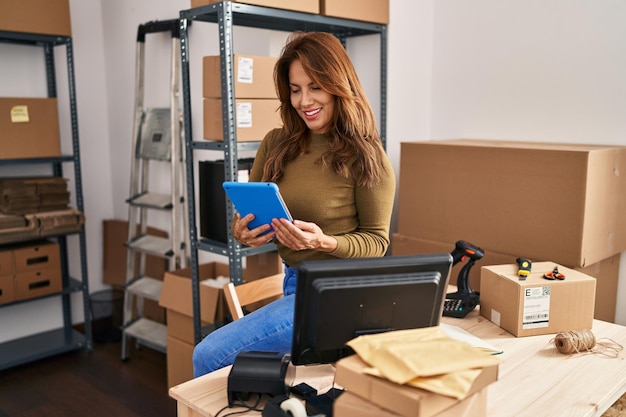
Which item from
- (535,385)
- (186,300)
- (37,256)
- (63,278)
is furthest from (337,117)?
(63,278)

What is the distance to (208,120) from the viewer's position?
2.53 metres

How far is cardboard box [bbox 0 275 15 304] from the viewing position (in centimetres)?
331

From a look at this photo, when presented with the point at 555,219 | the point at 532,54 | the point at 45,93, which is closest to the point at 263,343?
the point at 555,219

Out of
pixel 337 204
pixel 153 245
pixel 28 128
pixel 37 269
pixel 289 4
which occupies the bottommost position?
pixel 37 269

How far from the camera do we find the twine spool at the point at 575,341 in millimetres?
Answer: 1535

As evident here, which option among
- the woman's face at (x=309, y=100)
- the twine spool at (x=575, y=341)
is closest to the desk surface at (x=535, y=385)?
the twine spool at (x=575, y=341)

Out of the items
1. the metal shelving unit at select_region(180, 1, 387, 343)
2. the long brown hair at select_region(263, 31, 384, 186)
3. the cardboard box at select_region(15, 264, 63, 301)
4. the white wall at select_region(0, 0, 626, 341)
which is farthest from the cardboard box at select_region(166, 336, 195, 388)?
the long brown hair at select_region(263, 31, 384, 186)

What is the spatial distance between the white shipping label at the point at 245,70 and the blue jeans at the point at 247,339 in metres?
1.13

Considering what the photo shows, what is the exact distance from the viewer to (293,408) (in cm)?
113

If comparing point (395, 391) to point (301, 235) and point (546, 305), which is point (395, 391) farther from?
point (546, 305)

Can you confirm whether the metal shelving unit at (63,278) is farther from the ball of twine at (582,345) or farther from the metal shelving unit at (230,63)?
the ball of twine at (582,345)

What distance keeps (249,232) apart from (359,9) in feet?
4.91

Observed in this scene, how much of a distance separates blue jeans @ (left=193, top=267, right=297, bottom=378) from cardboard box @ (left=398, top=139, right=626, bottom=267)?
1092mm

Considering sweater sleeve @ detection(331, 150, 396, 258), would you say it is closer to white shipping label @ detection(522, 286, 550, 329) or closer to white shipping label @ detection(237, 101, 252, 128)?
white shipping label @ detection(522, 286, 550, 329)
